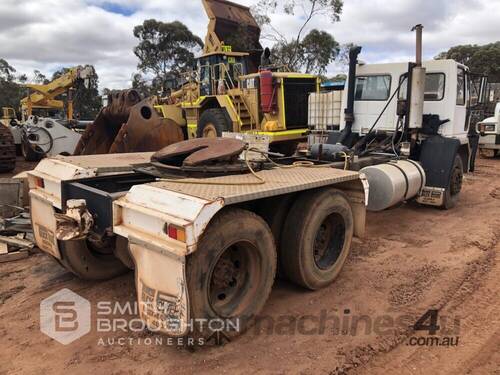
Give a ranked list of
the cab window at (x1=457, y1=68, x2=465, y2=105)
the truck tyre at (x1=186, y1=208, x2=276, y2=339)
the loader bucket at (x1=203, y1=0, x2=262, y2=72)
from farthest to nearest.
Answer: the loader bucket at (x1=203, y1=0, x2=262, y2=72), the cab window at (x1=457, y1=68, x2=465, y2=105), the truck tyre at (x1=186, y1=208, x2=276, y2=339)

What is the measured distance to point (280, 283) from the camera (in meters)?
4.31

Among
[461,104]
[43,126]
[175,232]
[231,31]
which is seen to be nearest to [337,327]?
[175,232]

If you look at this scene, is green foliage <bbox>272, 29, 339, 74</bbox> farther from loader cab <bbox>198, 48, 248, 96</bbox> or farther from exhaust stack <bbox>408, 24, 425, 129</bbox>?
exhaust stack <bbox>408, 24, 425, 129</bbox>

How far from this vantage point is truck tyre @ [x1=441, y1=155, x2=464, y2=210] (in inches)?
288

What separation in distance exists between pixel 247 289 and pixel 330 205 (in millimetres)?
1202

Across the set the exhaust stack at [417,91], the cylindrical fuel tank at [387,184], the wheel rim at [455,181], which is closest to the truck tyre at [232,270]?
the cylindrical fuel tank at [387,184]

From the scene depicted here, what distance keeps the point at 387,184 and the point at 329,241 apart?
1716mm

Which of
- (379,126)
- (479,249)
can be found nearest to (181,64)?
(379,126)

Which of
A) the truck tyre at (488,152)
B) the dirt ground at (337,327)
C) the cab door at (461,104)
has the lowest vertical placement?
the dirt ground at (337,327)

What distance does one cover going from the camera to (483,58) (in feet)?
137

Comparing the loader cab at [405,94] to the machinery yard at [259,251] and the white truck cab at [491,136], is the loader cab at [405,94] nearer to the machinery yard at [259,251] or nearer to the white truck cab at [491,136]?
the machinery yard at [259,251]

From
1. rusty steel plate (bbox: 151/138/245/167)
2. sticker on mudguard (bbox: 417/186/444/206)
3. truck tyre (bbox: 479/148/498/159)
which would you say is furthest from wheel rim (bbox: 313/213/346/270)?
truck tyre (bbox: 479/148/498/159)

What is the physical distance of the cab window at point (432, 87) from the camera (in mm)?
7281

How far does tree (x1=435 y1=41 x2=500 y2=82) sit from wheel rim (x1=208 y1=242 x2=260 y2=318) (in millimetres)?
39927
